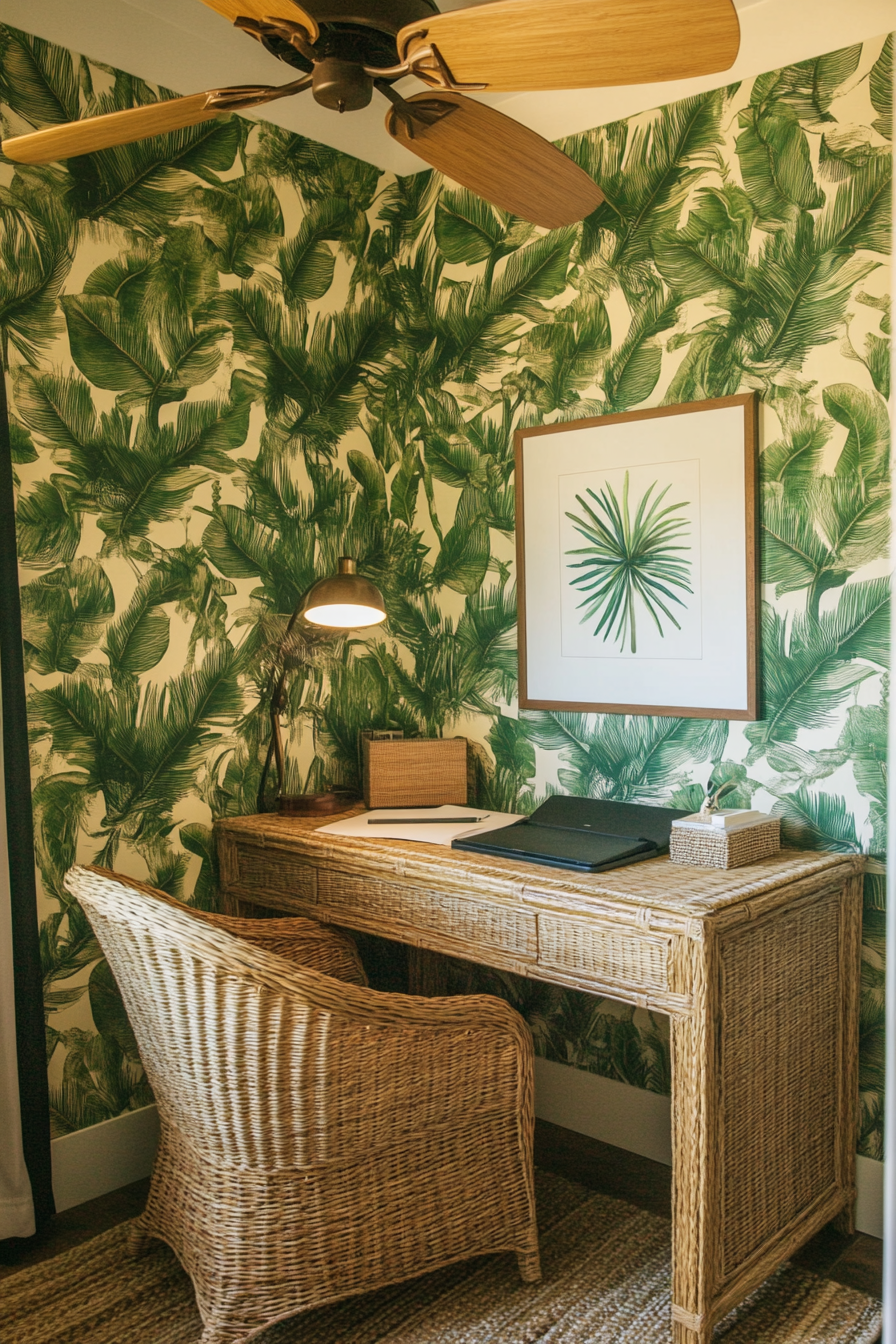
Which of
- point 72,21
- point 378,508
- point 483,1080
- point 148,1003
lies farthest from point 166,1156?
point 72,21

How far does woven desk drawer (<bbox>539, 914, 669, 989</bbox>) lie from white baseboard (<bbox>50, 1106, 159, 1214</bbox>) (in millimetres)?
1068

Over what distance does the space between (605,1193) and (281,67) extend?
8.75ft

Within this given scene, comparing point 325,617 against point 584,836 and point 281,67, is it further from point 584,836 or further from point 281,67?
point 281,67

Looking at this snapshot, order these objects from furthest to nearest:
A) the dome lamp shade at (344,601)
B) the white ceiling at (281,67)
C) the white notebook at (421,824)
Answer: the dome lamp shade at (344,601) → the white notebook at (421,824) → the white ceiling at (281,67)

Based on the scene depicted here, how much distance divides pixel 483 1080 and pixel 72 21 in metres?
2.29

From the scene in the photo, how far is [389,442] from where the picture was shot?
9.59ft

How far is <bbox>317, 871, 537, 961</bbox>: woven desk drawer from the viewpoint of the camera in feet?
6.38

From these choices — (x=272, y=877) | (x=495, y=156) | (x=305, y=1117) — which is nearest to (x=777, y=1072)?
(x=305, y=1117)

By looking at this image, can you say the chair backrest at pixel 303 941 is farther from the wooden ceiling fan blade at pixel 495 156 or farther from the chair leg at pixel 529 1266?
the wooden ceiling fan blade at pixel 495 156

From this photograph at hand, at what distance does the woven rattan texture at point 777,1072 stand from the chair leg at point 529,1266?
366 millimetres

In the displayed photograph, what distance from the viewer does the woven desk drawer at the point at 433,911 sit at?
195 cm

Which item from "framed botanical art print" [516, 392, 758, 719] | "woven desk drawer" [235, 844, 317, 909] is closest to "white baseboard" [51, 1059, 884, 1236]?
"woven desk drawer" [235, 844, 317, 909]

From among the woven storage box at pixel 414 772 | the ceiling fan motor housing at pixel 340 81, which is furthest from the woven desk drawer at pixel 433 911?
the ceiling fan motor housing at pixel 340 81

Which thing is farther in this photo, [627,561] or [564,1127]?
[564,1127]
